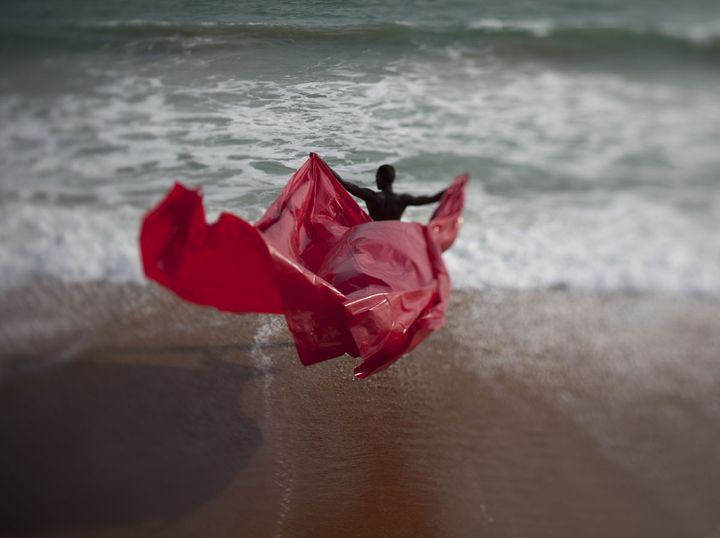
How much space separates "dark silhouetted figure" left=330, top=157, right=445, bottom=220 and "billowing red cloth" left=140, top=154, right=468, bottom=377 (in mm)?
258

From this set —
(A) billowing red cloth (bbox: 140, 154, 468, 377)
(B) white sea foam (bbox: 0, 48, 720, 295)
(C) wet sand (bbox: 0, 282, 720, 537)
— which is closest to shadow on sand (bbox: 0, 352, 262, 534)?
(C) wet sand (bbox: 0, 282, 720, 537)

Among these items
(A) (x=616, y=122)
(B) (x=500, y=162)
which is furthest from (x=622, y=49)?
(B) (x=500, y=162)

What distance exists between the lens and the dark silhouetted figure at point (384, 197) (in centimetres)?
429

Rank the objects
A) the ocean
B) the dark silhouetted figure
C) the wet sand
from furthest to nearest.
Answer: the ocean → the dark silhouetted figure → the wet sand

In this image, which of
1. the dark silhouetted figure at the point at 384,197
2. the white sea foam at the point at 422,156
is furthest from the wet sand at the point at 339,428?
the dark silhouetted figure at the point at 384,197

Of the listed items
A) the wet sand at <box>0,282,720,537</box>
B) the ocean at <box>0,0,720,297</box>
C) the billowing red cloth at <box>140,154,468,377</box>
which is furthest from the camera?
the ocean at <box>0,0,720,297</box>

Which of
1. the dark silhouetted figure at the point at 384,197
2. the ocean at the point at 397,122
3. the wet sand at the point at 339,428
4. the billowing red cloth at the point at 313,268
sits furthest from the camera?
the ocean at the point at 397,122

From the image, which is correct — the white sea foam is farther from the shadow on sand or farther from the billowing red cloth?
the shadow on sand

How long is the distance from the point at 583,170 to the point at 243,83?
4.15 metres

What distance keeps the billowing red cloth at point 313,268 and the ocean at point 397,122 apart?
23.6 inches

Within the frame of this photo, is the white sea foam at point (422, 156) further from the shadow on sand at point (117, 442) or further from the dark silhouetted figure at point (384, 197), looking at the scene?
the shadow on sand at point (117, 442)

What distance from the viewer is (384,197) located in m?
4.34

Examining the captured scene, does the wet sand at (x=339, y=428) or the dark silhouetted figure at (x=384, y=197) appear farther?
the dark silhouetted figure at (x=384, y=197)

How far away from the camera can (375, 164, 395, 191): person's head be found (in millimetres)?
4287
